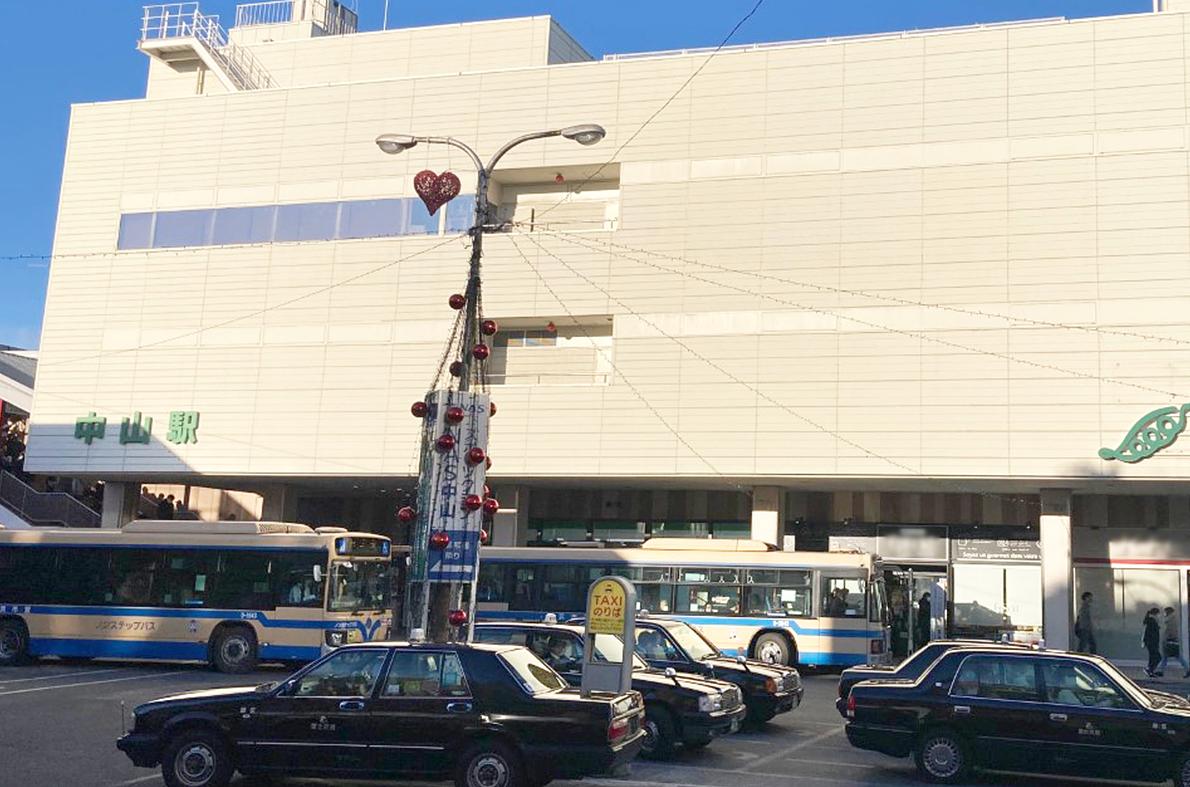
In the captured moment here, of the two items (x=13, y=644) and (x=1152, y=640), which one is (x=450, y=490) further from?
(x=1152, y=640)

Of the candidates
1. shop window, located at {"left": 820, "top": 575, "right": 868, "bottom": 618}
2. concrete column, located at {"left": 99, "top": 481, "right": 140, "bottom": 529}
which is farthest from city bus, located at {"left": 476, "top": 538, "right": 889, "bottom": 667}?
concrete column, located at {"left": 99, "top": 481, "right": 140, "bottom": 529}

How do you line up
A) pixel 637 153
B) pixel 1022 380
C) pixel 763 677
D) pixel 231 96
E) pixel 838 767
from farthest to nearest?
pixel 231 96, pixel 637 153, pixel 1022 380, pixel 763 677, pixel 838 767

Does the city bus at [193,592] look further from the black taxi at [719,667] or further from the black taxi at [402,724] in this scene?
the black taxi at [402,724]

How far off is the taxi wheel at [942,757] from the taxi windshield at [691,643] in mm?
4088

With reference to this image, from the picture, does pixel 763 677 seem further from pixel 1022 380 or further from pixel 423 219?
pixel 423 219

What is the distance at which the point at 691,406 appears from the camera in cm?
3378

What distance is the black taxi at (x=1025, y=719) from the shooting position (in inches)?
481

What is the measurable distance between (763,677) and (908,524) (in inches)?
844

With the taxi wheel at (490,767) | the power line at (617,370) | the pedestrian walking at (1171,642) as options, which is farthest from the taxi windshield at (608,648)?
the pedestrian walking at (1171,642)

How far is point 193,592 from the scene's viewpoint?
24875 mm

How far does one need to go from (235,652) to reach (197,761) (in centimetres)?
1338

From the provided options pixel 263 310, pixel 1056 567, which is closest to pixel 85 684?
pixel 263 310

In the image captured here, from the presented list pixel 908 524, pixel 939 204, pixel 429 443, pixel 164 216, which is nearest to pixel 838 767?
pixel 429 443

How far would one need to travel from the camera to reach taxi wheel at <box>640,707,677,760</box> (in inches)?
554
